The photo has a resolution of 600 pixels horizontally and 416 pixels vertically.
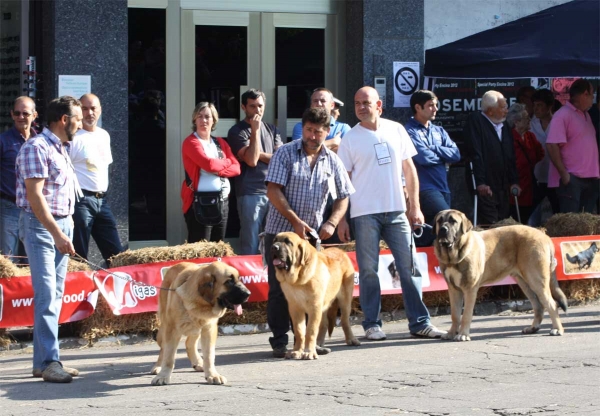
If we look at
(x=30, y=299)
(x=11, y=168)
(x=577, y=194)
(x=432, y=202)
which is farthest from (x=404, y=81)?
(x=30, y=299)

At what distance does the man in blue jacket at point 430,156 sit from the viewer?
11.5 metres

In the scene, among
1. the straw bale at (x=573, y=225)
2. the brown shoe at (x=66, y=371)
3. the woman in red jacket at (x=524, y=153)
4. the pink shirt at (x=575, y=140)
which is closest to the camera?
the brown shoe at (x=66, y=371)

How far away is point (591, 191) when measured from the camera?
43.7 feet

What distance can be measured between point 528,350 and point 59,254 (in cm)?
412

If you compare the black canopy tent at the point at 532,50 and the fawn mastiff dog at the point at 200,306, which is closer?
the fawn mastiff dog at the point at 200,306

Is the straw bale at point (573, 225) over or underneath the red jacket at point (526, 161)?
underneath

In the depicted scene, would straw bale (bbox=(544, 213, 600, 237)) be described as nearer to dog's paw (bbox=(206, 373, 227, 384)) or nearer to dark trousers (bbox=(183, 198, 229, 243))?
dark trousers (bbox=(183, 198, 229, 243))

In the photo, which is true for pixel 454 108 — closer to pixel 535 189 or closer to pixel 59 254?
pixel 535 189

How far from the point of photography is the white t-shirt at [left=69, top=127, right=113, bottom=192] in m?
10.7

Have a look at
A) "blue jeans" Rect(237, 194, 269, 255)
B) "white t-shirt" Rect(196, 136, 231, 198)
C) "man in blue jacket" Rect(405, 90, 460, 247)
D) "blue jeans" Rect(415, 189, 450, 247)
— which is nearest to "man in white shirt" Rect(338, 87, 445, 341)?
"man in blue jacket" Rect(405, 90, 460, 247)

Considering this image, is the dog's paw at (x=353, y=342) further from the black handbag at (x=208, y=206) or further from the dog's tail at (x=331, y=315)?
the black handbag at (x=208, y=206)

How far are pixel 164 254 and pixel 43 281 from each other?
98.7 inches

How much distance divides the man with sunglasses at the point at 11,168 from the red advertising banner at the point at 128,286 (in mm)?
1103

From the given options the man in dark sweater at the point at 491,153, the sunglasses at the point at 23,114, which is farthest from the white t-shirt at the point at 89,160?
the man in dark sweater at the point at 491,153
